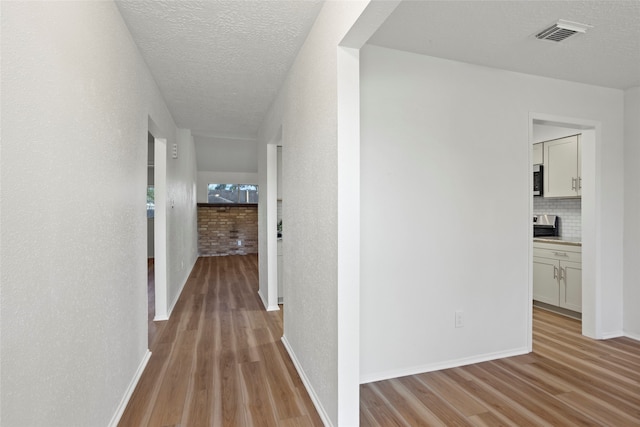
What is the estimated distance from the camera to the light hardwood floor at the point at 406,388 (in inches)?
76.2

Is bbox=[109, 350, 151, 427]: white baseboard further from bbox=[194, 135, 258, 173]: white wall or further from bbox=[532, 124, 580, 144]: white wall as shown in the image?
bbox=[194, 135, 258, 173]: white wall

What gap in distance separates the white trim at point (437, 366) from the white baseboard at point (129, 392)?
152 centimetres

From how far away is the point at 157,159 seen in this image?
3.56 meters

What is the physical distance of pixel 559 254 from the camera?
3.78m

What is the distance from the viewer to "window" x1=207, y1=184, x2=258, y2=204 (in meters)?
9.52

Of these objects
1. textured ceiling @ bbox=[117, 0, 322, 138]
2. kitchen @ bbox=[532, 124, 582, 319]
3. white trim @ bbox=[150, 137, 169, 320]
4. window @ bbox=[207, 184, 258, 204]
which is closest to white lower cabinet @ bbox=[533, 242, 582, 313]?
kitchen @ bbox=[532, 124, 582, 319]

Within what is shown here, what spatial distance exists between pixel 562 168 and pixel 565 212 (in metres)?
0.66

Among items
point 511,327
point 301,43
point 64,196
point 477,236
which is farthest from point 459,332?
point 64,196

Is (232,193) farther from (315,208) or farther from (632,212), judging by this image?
(632,212)

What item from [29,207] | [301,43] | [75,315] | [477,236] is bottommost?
[75,315]

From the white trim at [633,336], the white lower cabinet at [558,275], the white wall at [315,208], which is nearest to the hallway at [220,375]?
the white wall at [315,208]

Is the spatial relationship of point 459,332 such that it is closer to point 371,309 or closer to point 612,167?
point 371,309

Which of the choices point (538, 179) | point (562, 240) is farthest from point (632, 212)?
point (538, 179)

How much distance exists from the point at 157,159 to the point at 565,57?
384cm
